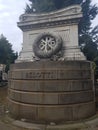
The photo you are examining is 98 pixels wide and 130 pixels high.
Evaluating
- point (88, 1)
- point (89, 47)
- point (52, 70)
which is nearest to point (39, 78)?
point (52, 70)

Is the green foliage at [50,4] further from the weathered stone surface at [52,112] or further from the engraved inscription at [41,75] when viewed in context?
the weathered stone surface at [52,112]

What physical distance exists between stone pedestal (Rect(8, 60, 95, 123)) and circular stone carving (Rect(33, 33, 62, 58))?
1.49 meters

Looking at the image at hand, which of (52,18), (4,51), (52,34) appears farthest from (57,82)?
(4,51)

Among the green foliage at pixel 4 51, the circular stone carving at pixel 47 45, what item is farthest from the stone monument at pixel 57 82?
the green foliage at pixel 4 51

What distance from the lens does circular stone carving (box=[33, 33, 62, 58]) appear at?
852 centimetres

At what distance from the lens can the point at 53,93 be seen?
693 cm

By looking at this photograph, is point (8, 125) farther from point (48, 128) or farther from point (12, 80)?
point (12, 80)

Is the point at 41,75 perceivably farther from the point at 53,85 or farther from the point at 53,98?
the point at 53,98

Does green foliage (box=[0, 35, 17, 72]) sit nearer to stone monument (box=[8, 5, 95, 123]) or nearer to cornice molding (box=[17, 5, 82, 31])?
cornice molding (box=[17, 5, 82, 31])

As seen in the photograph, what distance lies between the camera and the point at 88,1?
646 inches

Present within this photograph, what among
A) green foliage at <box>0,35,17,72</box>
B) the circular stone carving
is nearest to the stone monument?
the circular stone carving

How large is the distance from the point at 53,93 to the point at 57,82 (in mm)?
469

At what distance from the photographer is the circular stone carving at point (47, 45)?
8.52 m

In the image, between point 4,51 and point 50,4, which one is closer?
point 50,4
